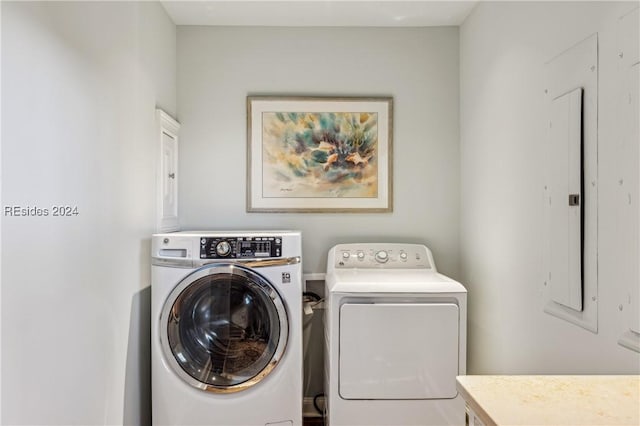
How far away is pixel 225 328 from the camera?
6.58ft

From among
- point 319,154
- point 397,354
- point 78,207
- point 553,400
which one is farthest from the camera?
A: point 319,154

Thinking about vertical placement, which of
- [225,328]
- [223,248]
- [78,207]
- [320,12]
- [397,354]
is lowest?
[397,354]

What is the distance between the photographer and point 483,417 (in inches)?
29.0

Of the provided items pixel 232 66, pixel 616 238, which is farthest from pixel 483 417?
pixel 232 66

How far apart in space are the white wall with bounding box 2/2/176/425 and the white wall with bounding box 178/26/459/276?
0.52 m

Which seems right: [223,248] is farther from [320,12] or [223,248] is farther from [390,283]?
[320,12]

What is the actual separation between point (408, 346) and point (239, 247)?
36.1 inches

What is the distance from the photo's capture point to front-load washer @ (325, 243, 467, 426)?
1944 millimetres

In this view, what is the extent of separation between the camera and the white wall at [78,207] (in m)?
1.34

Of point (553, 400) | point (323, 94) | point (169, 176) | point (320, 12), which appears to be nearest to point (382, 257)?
point (323, 94)

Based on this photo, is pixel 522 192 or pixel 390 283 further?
pixel 390 283

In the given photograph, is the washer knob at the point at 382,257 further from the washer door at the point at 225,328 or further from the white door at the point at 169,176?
the white door at the point at 169,176

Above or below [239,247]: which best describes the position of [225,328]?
below

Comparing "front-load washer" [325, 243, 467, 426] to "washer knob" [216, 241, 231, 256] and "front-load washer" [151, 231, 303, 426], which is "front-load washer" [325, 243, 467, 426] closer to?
"front-load washer" [151, 231, 303, 426]
